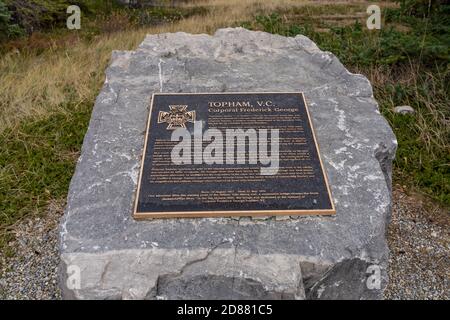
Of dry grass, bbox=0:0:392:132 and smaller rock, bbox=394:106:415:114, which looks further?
dry grass, bbox=0:0:392:132

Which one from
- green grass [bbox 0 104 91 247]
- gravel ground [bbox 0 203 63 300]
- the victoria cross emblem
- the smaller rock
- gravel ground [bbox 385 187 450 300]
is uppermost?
the victoria cross emblem

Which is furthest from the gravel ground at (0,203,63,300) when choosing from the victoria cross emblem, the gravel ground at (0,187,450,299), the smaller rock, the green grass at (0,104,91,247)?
the smaller rock

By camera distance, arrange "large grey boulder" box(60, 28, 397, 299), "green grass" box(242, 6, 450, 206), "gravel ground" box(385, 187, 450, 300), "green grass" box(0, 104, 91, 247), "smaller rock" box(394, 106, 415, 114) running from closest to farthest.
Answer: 1. "large grey boulder" box(60, 28, 397, 299)
2. "gravel ground" box(385, 187, 450, 300)
3. "green grass" box(0, 104, 91, 247)
4. "green grass" box(242, 6, 450, 206)
5. "smaller rock" box(394, 106, 415, 114)

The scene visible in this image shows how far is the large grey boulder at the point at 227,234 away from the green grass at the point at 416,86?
1.15 metres

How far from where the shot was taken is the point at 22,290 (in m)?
3.43

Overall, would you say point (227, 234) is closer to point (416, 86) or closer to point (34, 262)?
point (34, 262)

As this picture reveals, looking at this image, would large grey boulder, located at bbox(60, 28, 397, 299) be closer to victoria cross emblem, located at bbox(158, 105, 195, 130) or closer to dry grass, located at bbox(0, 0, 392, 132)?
victoria cross emblem, located at bbox(158, 105, 195, 130)

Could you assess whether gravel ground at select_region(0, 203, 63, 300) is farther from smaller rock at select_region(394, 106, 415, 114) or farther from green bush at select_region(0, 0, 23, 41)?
smaller rock at select_region(394, 106, 415, 114)

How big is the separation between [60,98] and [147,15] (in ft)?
18.0

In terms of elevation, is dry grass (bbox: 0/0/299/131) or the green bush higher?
the green bush

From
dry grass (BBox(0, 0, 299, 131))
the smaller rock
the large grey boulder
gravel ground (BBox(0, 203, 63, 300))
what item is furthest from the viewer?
dry grass (BBox(0, 0, 299, 131))

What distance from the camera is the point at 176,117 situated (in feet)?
11.6

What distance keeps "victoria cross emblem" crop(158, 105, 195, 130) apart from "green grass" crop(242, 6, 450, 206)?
2.44 meters

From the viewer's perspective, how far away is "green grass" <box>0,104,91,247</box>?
4.08m
